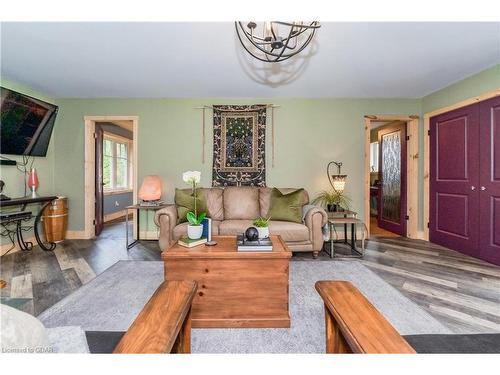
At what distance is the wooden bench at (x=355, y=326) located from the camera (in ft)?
2.33

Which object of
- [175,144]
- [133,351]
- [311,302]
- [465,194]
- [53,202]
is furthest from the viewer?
[175,144]

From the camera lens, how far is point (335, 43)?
2.60 meters

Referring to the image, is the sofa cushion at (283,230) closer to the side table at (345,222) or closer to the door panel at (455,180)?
the side table at (345,222)

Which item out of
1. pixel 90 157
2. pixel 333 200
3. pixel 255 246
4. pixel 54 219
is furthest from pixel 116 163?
pixel 255 246

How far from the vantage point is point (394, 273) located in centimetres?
284

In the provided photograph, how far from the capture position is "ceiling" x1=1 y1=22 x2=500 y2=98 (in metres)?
2.40

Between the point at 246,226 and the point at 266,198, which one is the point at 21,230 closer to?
the point at 246,226

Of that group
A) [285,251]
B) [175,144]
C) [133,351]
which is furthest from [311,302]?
[175,144]

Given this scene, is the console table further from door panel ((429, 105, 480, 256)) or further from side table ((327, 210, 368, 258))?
door panel ((429, 105, 480, 256))

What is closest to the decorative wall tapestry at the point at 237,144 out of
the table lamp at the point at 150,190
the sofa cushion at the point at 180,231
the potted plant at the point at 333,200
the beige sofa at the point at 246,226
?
the beige sofa at the point at 246,226

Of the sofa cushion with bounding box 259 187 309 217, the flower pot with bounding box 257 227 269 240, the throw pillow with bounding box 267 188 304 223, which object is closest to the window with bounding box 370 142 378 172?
the sofa cushion with bounding box 259 187 309 217

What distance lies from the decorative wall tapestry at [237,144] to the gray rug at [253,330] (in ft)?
6.18

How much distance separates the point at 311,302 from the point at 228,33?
8.22 ft
